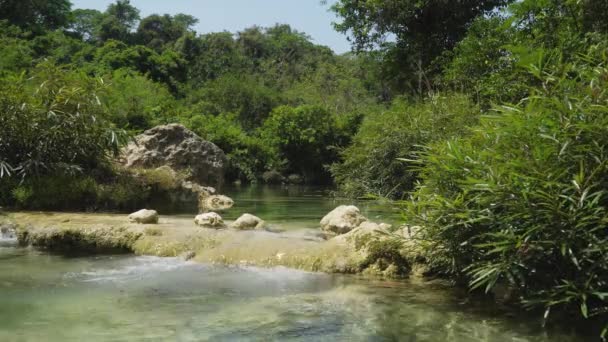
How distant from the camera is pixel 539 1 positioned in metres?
14.1

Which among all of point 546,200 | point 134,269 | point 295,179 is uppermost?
point 295,179

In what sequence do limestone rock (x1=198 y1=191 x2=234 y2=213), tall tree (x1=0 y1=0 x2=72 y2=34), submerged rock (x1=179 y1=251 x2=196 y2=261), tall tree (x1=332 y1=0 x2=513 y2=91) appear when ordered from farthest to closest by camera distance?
tall tree (x1=0 y1=0 x2=72 y2=34)
tall tree (x1=332 y1=0 x2=513 y2=91)
limestone rock (x1=198 y1=191 x2=234 y2=213)
submerged rock (x1=179 y1=251 x2=196 y2=261)

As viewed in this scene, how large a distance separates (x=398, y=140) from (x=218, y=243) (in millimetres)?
6478

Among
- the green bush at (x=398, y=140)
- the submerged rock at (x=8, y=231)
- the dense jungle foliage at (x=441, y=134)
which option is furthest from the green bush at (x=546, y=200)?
the submerged rock at (x=8, y=231)

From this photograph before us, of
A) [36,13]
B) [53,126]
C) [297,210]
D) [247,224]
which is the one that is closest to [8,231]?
[53,126]

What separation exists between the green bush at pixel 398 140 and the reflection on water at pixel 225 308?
6.20 metres

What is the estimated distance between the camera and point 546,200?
524cm

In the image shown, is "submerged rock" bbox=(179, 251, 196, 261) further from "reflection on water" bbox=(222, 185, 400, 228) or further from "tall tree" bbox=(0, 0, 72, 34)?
"tall tree" bbox=(0, 0, 72, 34)

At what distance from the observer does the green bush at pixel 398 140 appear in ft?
43.9

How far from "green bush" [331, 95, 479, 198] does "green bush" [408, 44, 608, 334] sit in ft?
21.1

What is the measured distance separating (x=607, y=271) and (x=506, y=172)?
1190mm

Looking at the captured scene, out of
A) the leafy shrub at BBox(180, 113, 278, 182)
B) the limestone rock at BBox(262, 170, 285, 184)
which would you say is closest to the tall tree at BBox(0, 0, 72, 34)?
the leafy shrub at BBox(180, 113, 278, 182)

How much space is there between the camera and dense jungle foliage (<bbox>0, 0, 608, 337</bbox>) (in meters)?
5.33

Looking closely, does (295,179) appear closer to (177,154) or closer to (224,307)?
(177,154)
